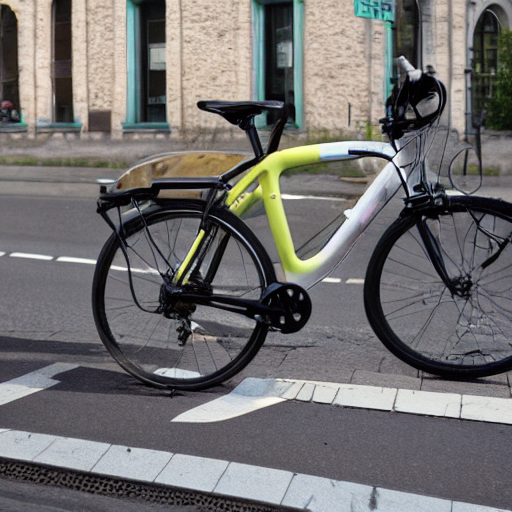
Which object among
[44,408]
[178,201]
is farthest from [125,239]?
[44,408]

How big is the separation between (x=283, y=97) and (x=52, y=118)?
497 centimetres

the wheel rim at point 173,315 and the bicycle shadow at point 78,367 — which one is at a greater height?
the wheel rim at point 173,315

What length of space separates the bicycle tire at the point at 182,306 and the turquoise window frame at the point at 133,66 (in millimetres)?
15344

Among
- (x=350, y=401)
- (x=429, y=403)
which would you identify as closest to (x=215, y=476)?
(x=350, y=401)

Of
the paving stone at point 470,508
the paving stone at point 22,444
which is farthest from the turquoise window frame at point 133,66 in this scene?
the paving stone at point 470,508

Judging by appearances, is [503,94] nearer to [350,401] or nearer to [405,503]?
[350,401]

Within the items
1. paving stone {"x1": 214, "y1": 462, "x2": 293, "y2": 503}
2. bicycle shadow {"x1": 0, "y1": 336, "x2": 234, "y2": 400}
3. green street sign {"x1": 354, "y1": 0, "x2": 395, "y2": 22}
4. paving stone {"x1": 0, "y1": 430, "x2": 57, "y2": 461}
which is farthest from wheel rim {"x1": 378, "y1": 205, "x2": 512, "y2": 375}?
green street sign {"x1": 354, "y1": 0, "x2": 395, "y2": 22}

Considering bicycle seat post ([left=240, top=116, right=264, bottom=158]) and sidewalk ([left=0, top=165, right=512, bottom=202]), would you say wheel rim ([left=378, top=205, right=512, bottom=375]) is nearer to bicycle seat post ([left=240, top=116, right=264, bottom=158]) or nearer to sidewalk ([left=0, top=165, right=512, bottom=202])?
bicycle seat post ([left=240, top=116, right=264, bottom=158])

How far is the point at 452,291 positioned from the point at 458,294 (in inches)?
1.1

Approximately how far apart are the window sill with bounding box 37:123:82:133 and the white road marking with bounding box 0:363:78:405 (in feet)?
52.1

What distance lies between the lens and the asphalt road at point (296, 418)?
3.27 meters

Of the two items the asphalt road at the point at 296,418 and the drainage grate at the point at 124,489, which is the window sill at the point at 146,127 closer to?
the asphalt road at the point at 296,418

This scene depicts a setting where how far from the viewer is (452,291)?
4.22 metres

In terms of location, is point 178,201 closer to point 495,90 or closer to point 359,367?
point 359,367
